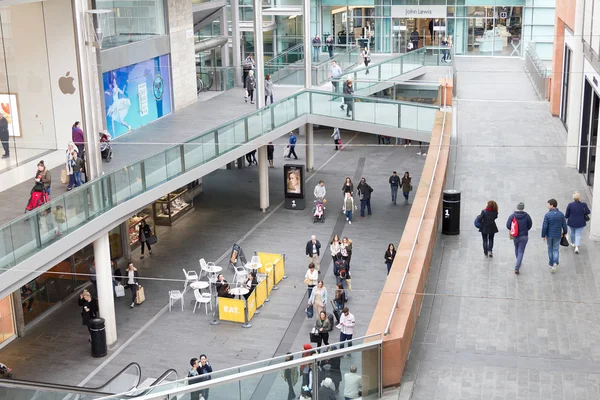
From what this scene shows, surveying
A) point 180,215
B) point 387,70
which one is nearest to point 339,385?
point 180,215

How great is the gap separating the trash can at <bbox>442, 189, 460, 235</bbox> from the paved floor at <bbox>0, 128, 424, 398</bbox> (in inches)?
159

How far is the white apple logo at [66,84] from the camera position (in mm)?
24938

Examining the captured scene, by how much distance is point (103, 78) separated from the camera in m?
27.4

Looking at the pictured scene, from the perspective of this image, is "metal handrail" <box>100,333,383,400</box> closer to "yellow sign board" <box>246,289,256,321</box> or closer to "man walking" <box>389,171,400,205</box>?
"yellow sign board" <box>246,289,256,321</box>

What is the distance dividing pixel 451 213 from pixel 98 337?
8799 millimetres

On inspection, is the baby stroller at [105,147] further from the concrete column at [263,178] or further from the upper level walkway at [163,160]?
the concrete column at [263,178]

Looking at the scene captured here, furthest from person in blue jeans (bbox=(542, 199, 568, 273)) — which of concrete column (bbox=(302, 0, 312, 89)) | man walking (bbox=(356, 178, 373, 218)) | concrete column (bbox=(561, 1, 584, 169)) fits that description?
concrete column (bbox=(302, 0, 312, 89))

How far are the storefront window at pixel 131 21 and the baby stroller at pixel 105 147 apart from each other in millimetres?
3957

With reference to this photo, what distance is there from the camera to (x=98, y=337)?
68.5 feet

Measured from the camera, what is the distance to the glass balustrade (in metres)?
18.2

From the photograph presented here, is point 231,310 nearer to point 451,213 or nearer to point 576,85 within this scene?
point 451,213

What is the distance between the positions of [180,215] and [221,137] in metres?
5.57

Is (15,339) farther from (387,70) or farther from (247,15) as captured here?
(247,15)

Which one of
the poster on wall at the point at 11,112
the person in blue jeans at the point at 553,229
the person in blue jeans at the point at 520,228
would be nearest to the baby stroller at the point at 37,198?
the poster on wall at the point at 11,112
